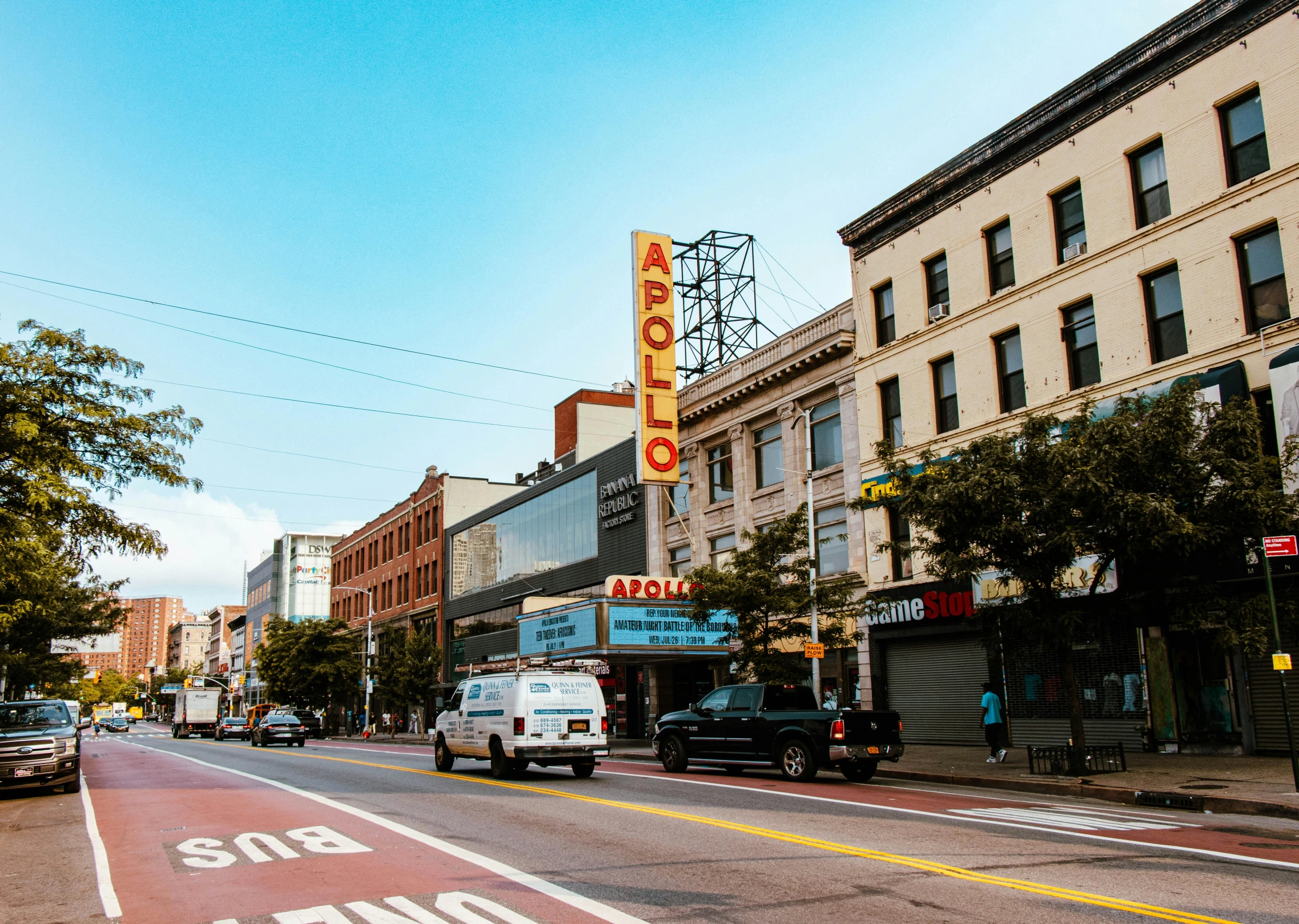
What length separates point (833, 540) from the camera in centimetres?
3238

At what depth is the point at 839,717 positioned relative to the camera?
19.5 metres

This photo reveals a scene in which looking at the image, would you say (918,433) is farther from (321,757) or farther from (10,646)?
(10,646)

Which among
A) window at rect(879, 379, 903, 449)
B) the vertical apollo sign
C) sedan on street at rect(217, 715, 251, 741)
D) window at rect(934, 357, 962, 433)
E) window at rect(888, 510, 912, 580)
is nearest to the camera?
window at rect(934, 357, 962, 433)

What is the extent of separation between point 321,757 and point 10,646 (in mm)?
17745

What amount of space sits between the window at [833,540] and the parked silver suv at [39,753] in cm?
2009

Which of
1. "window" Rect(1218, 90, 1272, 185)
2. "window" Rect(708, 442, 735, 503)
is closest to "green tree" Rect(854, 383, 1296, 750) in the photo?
"window" Rect(1218, 90, 1272, 185)

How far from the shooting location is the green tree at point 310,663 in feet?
231

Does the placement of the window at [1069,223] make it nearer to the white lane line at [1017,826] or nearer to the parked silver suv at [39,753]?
the white lane line at [1017,826]

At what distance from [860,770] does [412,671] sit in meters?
Answer: 41.8

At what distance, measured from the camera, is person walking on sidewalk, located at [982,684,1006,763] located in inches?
869

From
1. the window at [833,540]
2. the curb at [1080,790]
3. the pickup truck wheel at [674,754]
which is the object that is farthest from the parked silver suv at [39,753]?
the window at [833,540]

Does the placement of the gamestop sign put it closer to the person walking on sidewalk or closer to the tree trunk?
the person walking on sidewalk

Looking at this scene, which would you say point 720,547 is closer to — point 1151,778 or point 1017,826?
point 1151,778

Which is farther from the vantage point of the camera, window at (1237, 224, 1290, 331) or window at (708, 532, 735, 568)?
window at (708, 532, 735, 568)
